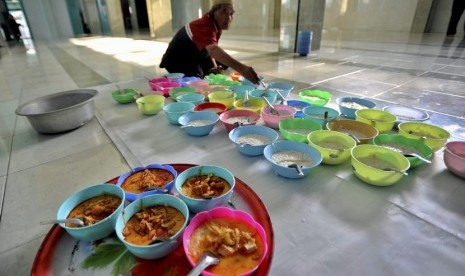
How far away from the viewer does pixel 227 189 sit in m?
0.98

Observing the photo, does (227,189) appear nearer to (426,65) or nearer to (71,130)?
(71,130)

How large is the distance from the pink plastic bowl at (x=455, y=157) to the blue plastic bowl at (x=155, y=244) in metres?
1.17

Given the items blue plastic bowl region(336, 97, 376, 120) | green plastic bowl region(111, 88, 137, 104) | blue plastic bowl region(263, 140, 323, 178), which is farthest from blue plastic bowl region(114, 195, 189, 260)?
green plastic bowl region(111, 88, 137, 104)

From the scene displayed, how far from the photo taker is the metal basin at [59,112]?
159 cm

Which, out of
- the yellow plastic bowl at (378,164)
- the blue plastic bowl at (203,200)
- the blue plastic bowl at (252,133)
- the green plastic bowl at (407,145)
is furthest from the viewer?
the blue plastic bowl at (252,133)

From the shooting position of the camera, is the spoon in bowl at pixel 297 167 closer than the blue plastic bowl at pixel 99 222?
No

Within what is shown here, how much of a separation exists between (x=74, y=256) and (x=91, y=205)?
0.54ft

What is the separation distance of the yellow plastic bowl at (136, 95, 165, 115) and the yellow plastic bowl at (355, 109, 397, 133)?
4.40 feet

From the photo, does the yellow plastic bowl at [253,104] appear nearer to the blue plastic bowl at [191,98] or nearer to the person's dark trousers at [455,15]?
the blue plastic bowl at [191,98]

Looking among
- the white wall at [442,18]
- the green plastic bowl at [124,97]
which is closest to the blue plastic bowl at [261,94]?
the green plastic bowl at [124,97]

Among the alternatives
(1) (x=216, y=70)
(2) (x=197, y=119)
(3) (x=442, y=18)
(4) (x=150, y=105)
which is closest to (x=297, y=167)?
(2) (x=197, y=119)

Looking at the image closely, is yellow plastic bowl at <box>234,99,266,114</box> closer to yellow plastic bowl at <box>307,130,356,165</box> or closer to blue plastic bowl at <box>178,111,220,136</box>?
blue plastic bowl at <box>178,111,220,136</box>

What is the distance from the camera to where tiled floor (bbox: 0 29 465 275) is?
3.56 feet

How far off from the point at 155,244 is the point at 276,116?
3.45ft
